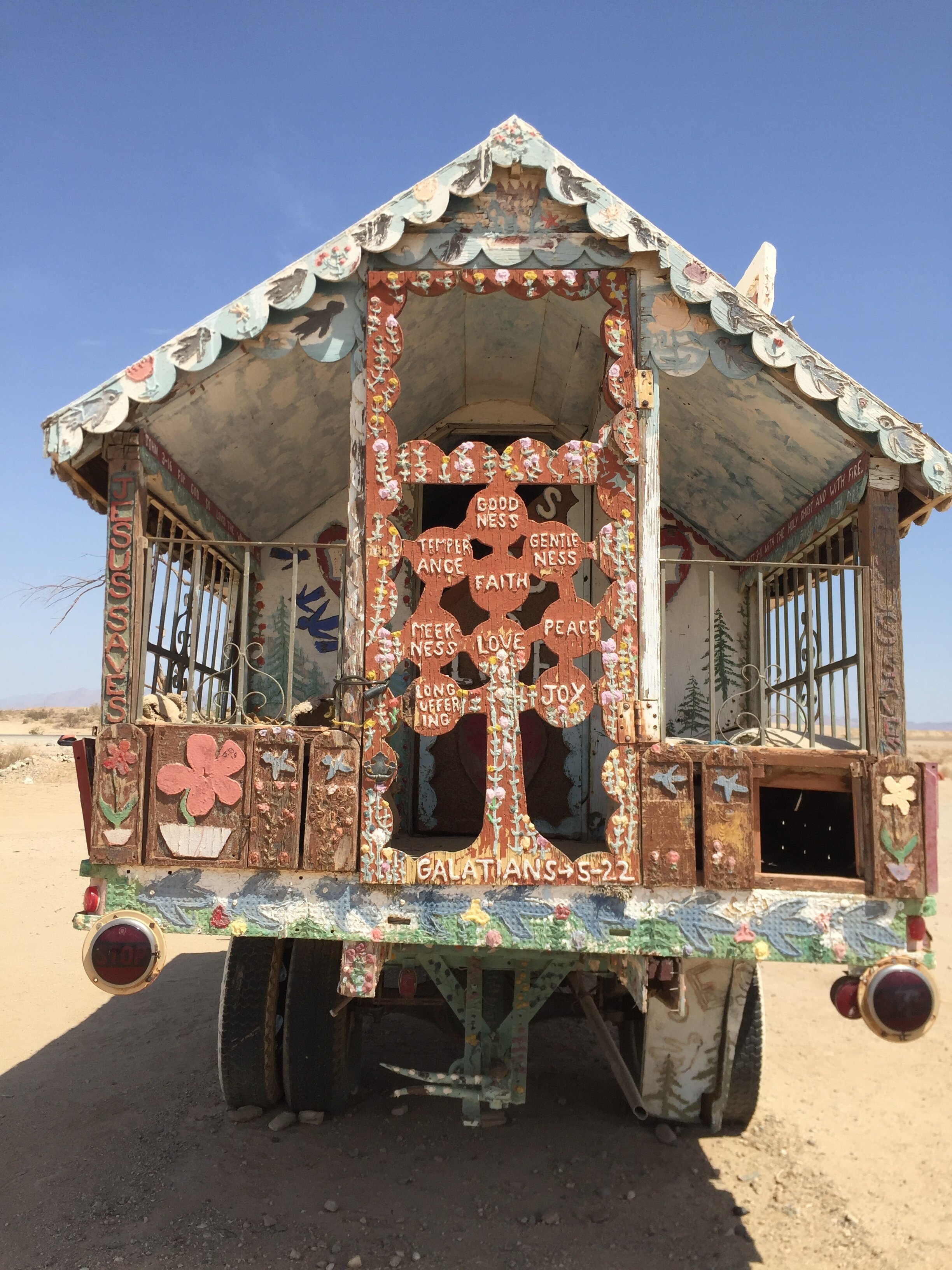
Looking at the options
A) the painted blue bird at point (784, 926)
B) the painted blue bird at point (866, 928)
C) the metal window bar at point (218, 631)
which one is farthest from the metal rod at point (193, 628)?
the painted blue bird at point (866, 928)

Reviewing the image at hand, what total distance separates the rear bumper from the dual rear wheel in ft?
4.21

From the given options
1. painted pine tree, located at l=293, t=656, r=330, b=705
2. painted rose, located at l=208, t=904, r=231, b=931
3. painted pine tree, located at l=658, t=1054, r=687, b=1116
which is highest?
painted pine tree, located at l=293, t=656, r=330, b=705

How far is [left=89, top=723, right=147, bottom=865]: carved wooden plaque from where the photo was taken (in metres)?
3.45

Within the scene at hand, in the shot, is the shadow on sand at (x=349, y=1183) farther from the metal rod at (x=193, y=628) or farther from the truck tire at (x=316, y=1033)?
the metal rod at (x=193, y=628)

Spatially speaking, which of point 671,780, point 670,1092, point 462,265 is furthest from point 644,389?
point 670,1092

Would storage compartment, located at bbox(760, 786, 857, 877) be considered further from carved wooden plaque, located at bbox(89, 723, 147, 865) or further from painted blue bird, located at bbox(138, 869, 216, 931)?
carved wooden plaque, located at bbox(89, 723, 147, 865)

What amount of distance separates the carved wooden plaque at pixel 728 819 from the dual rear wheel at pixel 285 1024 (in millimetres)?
2140

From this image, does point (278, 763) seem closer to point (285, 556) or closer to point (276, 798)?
point (276, 798)

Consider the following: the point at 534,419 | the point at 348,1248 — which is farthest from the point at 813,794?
the point at 348,1248

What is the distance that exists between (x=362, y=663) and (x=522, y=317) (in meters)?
2.25

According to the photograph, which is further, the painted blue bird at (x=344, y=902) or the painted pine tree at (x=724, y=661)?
the painted pine tree at (x=724, y=661)

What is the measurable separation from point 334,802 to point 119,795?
834 mm

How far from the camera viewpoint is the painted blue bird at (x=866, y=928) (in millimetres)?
3295

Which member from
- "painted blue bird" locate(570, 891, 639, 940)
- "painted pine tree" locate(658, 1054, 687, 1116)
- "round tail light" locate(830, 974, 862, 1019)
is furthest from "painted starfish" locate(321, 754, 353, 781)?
"painted pine tree" locate(658, 1054, 687, 1116)
